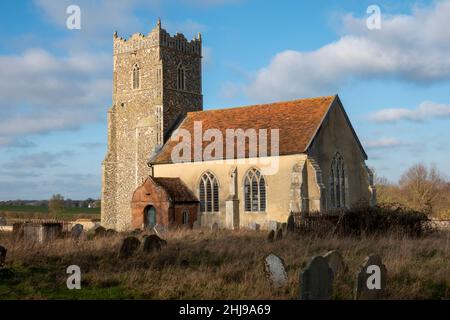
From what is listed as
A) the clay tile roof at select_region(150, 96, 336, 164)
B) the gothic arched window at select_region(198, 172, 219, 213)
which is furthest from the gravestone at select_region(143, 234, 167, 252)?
the gothic arched window at select_region(198, 172, 219, 213)

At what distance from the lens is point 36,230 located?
22.4 m

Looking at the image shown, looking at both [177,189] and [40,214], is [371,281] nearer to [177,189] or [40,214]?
[177,189]

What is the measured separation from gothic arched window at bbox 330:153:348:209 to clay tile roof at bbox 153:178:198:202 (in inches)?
337

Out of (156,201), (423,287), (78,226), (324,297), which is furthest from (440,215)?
(324,297)

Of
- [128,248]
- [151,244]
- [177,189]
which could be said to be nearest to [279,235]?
[151,244]

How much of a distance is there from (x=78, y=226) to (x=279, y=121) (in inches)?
557

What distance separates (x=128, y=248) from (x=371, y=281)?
25.5 feet

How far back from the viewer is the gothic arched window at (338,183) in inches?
1219

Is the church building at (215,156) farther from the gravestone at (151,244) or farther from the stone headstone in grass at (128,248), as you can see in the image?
the stone headstone in grass at (128,248)

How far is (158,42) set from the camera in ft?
127

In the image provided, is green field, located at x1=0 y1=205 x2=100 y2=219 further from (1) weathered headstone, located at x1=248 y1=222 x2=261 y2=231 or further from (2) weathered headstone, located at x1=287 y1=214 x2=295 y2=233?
(2) weathered headstone, located at x1=287 y1=214 x2=295 y2=233

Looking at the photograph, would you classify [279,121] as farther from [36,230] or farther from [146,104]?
[36,230]
